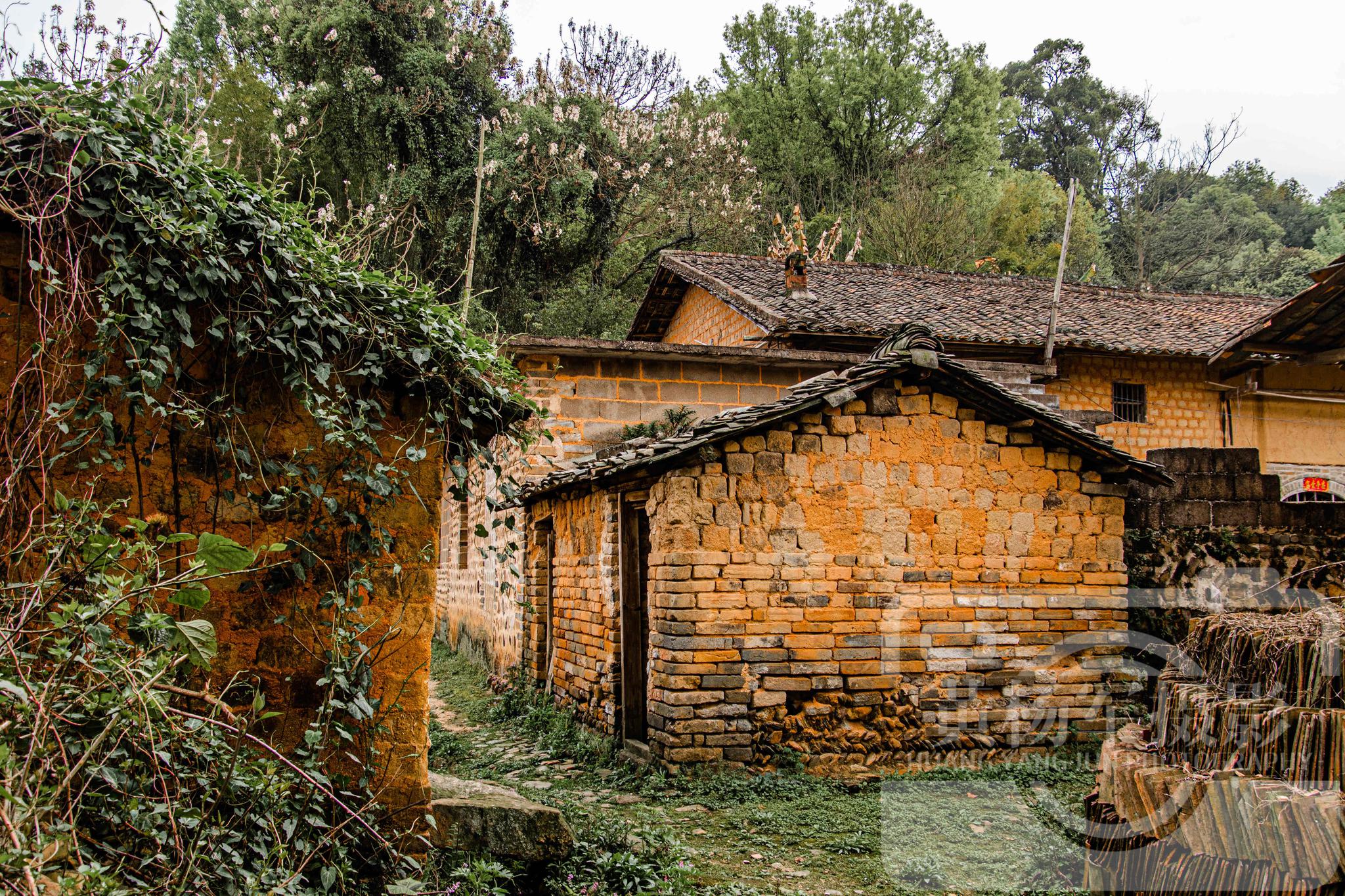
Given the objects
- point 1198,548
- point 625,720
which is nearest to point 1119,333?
point 1198,548

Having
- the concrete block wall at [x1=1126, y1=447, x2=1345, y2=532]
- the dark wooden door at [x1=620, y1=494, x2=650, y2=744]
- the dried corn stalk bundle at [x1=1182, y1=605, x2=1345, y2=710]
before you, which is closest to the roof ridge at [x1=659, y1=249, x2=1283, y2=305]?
the concrete block wall at [x1=1126, y1=447, x2=1345, y2=532]

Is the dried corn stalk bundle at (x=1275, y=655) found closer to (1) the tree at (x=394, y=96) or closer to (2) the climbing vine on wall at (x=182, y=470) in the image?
(2) the climbing vine on wall at (x=182, y=470)

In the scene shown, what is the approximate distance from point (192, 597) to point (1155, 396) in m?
16.7

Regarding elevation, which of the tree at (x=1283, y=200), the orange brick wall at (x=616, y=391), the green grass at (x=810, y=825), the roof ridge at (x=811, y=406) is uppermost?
the tree at (x=1283, y=200)

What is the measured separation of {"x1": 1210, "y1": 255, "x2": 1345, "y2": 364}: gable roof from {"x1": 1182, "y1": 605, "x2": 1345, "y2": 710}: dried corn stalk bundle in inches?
440

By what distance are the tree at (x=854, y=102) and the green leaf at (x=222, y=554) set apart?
27261mm

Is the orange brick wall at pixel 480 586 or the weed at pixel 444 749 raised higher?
the orange brick wall at pixel 480 586

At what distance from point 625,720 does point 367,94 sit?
15758 millimetres

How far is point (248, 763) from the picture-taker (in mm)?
3393

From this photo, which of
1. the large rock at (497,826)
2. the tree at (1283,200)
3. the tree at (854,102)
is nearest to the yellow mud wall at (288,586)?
the large rock at (497,826)

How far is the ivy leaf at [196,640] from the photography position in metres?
2.87

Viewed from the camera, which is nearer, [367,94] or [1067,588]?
[1067,588]

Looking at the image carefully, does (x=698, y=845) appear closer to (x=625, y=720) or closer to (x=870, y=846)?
(x=870, y=846)

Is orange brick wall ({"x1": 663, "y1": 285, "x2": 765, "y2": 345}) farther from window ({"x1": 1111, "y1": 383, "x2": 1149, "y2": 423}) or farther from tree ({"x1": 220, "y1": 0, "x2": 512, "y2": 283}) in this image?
window ({"x1": 1111, "y1": 383, "x2": 1149, "y2": 423})
